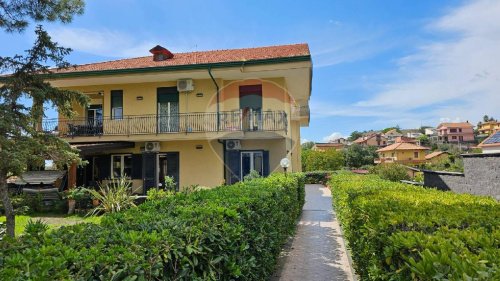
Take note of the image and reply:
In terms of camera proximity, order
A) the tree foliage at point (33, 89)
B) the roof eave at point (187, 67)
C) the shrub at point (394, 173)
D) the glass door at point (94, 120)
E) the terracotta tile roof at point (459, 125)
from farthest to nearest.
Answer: the terracotta tile roof at point (459, 125), the shrub at point (394, 173), the glass door at point (94, 120), the roof eave at point (187, 67), the tree foliage at point (33, 89)

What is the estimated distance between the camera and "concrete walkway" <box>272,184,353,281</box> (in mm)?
5652

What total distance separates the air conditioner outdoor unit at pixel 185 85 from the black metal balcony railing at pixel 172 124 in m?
1.29

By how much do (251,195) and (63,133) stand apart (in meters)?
15.8

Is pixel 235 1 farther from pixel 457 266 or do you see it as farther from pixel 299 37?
pixel 457 266

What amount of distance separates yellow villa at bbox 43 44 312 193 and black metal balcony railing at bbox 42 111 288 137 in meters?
0.05

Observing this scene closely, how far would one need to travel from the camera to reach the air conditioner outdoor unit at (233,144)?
16.1 metres

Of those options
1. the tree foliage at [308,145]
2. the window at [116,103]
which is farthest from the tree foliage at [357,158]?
the window at [116,103]

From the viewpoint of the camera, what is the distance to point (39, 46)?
32.6 ft

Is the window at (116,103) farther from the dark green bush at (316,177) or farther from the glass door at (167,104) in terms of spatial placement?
the dark green bush at (316,177)

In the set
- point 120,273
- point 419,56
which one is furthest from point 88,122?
point 120,273

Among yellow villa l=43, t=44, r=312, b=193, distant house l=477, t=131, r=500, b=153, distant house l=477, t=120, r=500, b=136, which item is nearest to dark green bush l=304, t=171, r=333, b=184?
yellow villa l=43, t=44, r=312, b=193

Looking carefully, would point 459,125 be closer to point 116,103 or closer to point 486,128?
point 486,128

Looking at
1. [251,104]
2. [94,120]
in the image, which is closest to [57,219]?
[94,120]

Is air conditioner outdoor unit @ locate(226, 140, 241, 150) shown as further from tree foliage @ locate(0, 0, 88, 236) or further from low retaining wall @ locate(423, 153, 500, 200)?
low retaining wall @ locate(423, 153, 500, 200)
